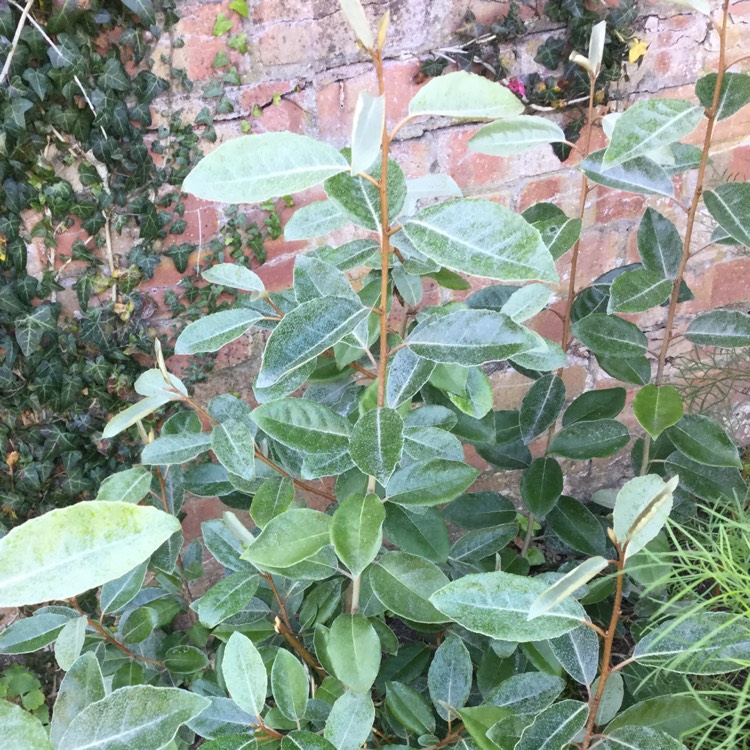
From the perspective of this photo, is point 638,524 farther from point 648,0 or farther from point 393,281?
point 648,0

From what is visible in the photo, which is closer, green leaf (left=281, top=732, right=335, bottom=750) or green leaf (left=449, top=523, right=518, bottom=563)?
green leaf (left=281, top=732, right=335, bottom=750)

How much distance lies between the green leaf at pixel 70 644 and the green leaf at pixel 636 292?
749mm

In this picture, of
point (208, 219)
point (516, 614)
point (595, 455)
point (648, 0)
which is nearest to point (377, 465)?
point (516, 614)

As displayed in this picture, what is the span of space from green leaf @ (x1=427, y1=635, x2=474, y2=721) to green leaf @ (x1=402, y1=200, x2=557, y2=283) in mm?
497

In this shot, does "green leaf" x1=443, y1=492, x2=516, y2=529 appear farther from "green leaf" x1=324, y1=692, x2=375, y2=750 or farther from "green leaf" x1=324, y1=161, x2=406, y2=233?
"green leaf" x1=324, y1=161, x2=406, y2=233

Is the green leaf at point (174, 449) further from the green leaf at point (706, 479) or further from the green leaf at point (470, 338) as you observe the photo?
the green leaf at point (706, 479)

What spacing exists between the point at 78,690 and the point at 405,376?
0.44 metres

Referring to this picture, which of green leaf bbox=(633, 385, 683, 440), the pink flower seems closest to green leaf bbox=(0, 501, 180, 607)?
green leaf bbox=(633, 385, 683, 440)

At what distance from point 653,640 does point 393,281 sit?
494 millimetres

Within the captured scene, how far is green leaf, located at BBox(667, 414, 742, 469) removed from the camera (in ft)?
2.71

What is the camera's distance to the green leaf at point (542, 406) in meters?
0.96

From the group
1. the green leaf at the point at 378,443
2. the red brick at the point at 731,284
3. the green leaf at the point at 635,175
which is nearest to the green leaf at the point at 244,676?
the green leaf at the point at 378,443

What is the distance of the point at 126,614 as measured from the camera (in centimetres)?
100

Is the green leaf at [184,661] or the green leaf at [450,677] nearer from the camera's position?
the green leaf at [450,677]
